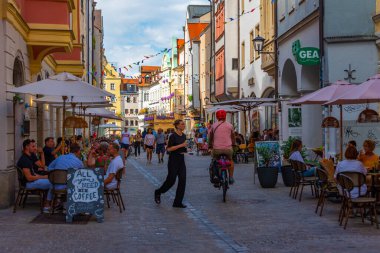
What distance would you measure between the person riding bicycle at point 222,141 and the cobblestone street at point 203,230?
38.8 inches

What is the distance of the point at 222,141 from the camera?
1408 cm

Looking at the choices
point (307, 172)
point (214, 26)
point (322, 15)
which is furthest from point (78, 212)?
point (214, 26)

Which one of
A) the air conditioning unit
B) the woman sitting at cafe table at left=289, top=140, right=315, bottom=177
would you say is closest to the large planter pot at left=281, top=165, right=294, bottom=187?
the woman sitting at cafe table at left=289, top=140, right=315, bottom=177

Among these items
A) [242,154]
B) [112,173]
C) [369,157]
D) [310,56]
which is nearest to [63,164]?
[112,173]

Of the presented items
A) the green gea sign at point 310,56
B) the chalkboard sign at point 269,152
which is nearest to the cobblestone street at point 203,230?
the chalkboard sign at point 269,152

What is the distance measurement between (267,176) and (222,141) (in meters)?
3.00

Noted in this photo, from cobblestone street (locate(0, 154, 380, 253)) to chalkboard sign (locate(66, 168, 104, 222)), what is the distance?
10.4 inches

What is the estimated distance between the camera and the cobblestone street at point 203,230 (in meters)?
8.53

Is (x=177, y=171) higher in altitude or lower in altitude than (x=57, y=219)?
higher

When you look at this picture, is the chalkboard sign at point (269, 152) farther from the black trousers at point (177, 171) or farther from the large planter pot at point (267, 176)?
the black trousers at point (177, 171)

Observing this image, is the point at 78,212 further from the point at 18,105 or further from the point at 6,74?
the point at 18,105

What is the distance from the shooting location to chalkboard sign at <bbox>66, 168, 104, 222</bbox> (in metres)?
10.7

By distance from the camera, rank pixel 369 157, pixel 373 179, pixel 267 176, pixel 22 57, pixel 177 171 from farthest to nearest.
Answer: pixel 267 176
pixel 22 57
pixel 177 171
pixel 369 157
pixel 373 179

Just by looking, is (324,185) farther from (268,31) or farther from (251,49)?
(251,49)
